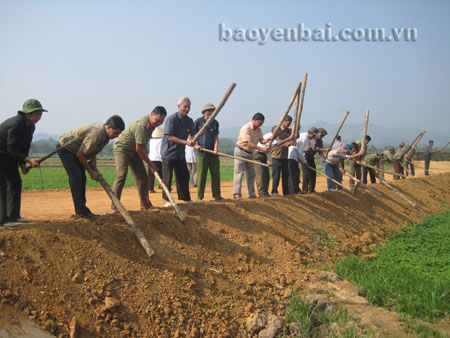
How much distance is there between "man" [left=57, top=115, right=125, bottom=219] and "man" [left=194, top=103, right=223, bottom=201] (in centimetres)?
218

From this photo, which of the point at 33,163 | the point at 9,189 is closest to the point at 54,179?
the point at 9,189

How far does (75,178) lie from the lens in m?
4.95

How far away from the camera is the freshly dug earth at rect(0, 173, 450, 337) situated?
12.0ft

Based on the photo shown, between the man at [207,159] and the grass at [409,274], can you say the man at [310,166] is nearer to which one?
the grass at [409,274]

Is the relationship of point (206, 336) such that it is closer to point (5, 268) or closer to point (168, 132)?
point (5, 268)

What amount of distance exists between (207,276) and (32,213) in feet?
16.4

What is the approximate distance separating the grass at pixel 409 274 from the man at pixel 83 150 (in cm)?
362

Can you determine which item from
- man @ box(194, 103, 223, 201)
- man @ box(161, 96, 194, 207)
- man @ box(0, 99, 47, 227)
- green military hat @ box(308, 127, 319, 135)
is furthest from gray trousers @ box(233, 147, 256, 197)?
man @ box(0, 99, 47, 227)

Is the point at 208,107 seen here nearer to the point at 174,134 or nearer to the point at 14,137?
the point at 174,134

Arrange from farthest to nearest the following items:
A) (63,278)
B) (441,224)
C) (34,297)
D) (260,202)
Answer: (441,224), (260,202), (63,278), (34,297)

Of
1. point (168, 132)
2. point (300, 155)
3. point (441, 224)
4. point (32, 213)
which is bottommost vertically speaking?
point (441, 224)

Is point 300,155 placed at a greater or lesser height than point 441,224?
greater

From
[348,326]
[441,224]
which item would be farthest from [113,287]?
[441,224]

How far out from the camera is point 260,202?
6.89 metres
